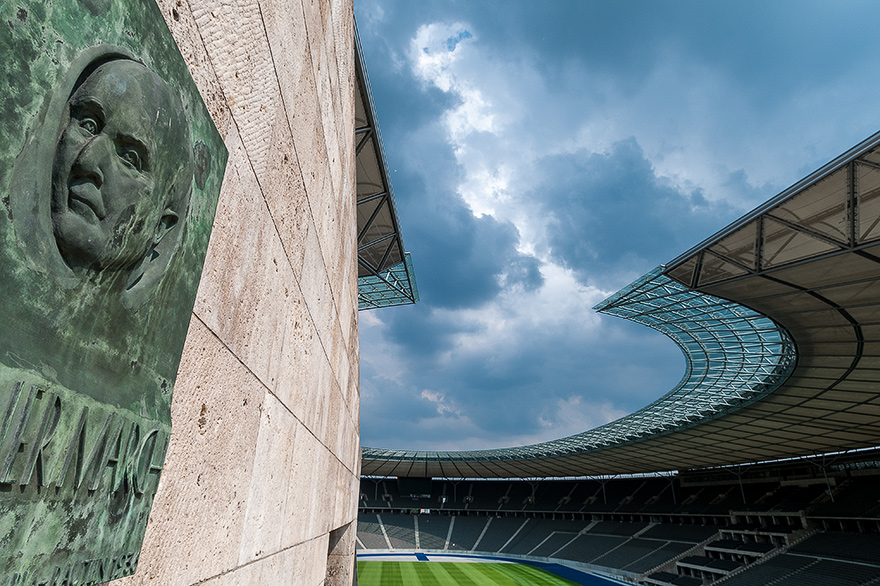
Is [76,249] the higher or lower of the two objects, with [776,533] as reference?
higher

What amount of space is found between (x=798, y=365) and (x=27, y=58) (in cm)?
2604

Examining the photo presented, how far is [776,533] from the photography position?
1565 inches


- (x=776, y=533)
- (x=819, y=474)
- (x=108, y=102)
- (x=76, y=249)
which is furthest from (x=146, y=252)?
(x=819, y=474)

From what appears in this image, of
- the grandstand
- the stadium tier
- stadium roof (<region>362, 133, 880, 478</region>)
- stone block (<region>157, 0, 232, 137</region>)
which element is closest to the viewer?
stone block (<region>157, 0, 232, 137</region>)

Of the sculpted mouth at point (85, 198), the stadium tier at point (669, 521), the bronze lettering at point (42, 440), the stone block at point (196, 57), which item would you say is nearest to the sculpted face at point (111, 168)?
the sculpted mouth at point (85, 198)

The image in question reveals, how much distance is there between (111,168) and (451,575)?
5221 centimetres

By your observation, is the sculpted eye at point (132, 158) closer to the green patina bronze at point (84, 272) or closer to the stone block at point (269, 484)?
the green patina bronze at point (84, 272)

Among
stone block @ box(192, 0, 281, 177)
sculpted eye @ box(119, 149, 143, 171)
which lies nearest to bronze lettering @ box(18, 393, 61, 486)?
sculpted eye @ box(119, 149, 143, 171)

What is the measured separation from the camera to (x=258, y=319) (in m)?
3.31

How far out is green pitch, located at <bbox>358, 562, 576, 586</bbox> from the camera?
40.8 m

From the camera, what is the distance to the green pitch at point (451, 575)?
134 ft

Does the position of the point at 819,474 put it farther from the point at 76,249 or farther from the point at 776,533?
the point at 76,249

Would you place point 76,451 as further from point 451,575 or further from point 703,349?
point 451,575

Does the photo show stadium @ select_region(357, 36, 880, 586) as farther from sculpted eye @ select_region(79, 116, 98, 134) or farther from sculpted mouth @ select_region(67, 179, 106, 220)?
sculpted mouth @ select_region(67, 179, 106, 220)
